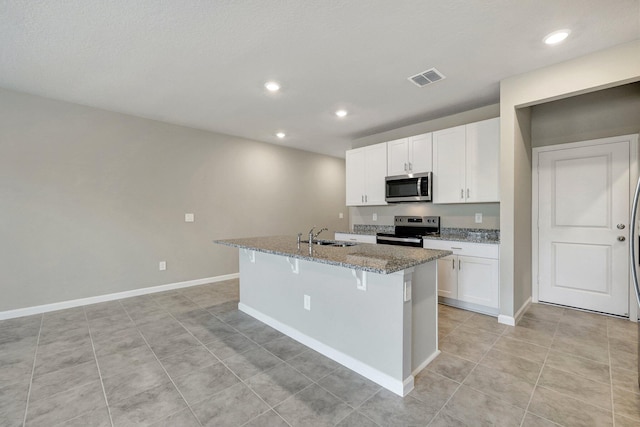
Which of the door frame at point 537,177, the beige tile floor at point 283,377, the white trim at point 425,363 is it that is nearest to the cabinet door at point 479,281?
the beige tile floor at point 283,377

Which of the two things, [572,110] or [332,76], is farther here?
[572,110]

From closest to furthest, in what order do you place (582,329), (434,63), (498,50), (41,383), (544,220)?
(41,383)
(498,50)
(434,63)
(582,329)
(544,220)

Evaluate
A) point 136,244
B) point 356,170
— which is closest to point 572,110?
point 356,170

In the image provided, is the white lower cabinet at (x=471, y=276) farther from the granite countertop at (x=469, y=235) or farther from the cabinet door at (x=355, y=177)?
the cabinet door at (x=355, y=177)

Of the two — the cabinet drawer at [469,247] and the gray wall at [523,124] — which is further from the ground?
the gray wall at [523,124]

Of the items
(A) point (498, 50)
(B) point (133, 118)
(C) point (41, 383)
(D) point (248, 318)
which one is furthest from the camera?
(B) point (133, 118)

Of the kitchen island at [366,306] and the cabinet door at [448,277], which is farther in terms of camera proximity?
the cabinet door at [448,277]

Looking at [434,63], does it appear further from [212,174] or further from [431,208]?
[212,174]

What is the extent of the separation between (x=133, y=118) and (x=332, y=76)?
296cm

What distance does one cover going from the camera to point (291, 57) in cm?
249

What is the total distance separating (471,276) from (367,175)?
2149 millimetres

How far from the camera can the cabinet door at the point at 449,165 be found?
11.7 feet

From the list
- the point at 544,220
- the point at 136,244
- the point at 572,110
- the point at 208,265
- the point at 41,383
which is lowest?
the point at 41,383

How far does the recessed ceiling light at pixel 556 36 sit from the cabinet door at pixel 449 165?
51.8 inches
